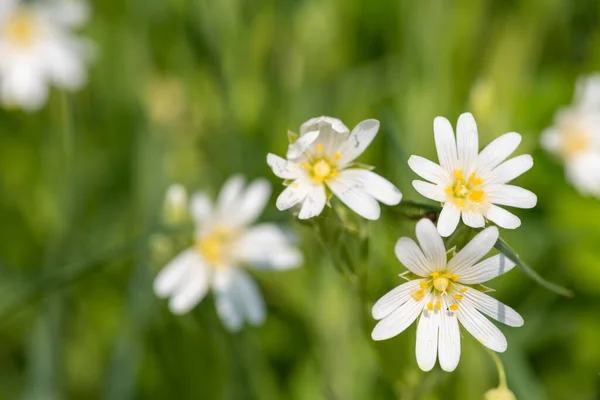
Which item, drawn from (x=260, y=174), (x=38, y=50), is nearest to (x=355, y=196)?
(x=260, y=174)

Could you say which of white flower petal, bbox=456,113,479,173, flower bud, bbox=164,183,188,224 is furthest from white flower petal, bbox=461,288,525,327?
flower bud, bbox=164,183,188,224

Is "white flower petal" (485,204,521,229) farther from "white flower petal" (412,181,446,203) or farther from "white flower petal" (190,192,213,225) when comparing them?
"white flower petal" (190,192,213,225)

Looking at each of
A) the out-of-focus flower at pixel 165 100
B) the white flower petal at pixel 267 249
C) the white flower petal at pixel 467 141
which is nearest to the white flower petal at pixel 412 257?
the white flower petal at pixel 467 141

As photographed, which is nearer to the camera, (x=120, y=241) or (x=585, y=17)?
(x=120, y=241)

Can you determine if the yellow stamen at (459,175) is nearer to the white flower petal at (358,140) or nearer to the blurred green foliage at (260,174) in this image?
the white flower petal at (358,140)

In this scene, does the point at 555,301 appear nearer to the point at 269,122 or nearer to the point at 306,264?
the point at 306,264

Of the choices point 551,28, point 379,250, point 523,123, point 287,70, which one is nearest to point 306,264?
point 379,250

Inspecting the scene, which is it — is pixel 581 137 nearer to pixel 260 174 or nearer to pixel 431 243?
pixel 260 174
